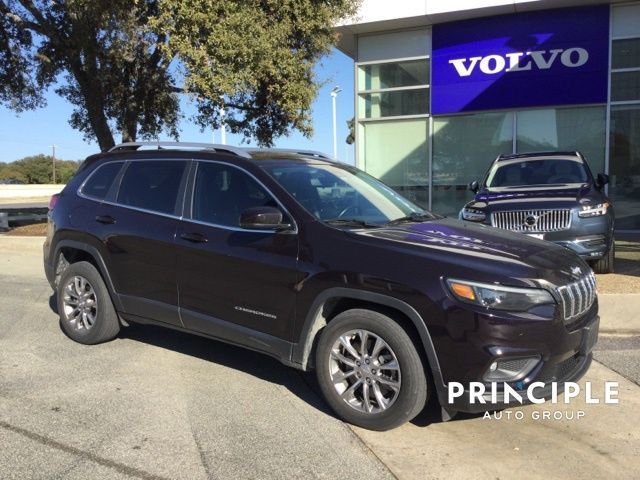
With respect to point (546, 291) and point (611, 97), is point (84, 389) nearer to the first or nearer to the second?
point (546, 291)

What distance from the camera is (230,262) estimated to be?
4418mm

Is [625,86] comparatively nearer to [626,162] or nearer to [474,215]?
[626,162]

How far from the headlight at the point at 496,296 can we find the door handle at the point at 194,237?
6.93 ft

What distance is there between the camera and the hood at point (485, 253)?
348cm

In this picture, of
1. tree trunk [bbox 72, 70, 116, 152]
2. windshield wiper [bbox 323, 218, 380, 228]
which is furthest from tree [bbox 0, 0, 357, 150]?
windshield wiper [bbox 323, 218, 380, 228]

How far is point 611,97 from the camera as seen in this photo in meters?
14.0

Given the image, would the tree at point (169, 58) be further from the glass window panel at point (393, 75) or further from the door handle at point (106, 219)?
the door handle at point (106, 219)

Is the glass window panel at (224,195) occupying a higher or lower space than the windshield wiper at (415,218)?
higher

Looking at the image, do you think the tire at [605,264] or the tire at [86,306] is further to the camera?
the tire at [605,264]

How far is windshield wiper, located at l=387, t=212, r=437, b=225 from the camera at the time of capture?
4.51 meters

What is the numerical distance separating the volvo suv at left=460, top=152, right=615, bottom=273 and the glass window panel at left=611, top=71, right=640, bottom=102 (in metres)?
6.20

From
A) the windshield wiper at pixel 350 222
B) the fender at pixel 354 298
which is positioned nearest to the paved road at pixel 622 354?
the fender at pixel 354 298

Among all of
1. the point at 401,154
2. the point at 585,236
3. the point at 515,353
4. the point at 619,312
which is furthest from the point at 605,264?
the point at 401,154

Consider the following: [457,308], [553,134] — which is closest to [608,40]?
[553,134]
